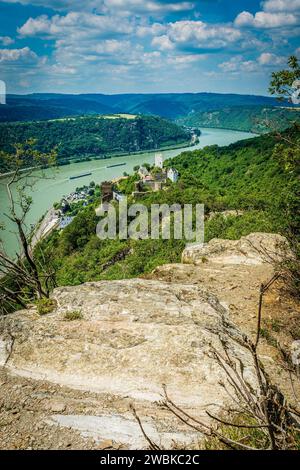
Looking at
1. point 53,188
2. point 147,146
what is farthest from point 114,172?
point 147,146

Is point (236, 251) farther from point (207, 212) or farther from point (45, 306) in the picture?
point (207, 212)

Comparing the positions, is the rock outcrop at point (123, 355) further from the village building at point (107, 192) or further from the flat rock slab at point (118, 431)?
the village building at point (107, 192)

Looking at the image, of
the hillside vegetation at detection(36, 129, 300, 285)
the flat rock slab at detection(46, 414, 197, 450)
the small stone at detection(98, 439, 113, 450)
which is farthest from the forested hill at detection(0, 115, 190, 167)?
the small stone at detection(98, 439, 113, 450)

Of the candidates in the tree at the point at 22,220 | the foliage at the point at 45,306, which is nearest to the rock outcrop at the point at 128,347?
the foliage at the point at 45,306

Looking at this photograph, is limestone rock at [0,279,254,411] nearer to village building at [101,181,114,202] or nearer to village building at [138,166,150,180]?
village building at [101,181,114,202]

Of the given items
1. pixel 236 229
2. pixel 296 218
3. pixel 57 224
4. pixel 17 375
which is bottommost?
pixel 57 224

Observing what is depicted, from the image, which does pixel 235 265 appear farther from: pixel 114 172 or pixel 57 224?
pixel 114 172
